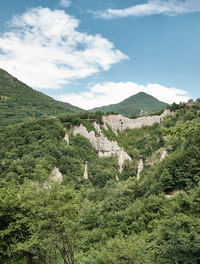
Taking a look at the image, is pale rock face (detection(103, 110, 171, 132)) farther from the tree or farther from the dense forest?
the tree

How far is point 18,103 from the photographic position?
306 feet

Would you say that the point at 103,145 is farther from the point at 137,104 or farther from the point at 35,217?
the point at 137,104

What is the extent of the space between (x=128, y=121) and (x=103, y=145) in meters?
16.2

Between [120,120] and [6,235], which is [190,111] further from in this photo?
[6,235]

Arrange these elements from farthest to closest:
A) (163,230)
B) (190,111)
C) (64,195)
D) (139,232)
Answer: (190,111) < (139,232) < (163,230) < (64,195)

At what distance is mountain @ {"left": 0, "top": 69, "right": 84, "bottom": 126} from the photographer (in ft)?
251

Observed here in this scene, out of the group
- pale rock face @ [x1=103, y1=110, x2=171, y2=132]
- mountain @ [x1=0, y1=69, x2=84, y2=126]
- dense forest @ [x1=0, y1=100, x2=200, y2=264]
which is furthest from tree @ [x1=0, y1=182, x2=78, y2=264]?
mountain @ [x1=0, y1=69, x2=84, y2=126]

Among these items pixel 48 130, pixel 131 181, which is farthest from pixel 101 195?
pixel 48 130

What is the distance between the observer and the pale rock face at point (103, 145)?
2189 inches

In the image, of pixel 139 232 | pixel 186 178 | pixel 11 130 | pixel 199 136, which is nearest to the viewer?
pixel 139 232

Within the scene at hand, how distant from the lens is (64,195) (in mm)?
8492

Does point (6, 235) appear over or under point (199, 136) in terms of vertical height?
under

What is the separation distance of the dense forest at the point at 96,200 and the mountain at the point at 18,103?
99.8 ft

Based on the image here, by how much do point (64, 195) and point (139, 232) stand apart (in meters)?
13.1
